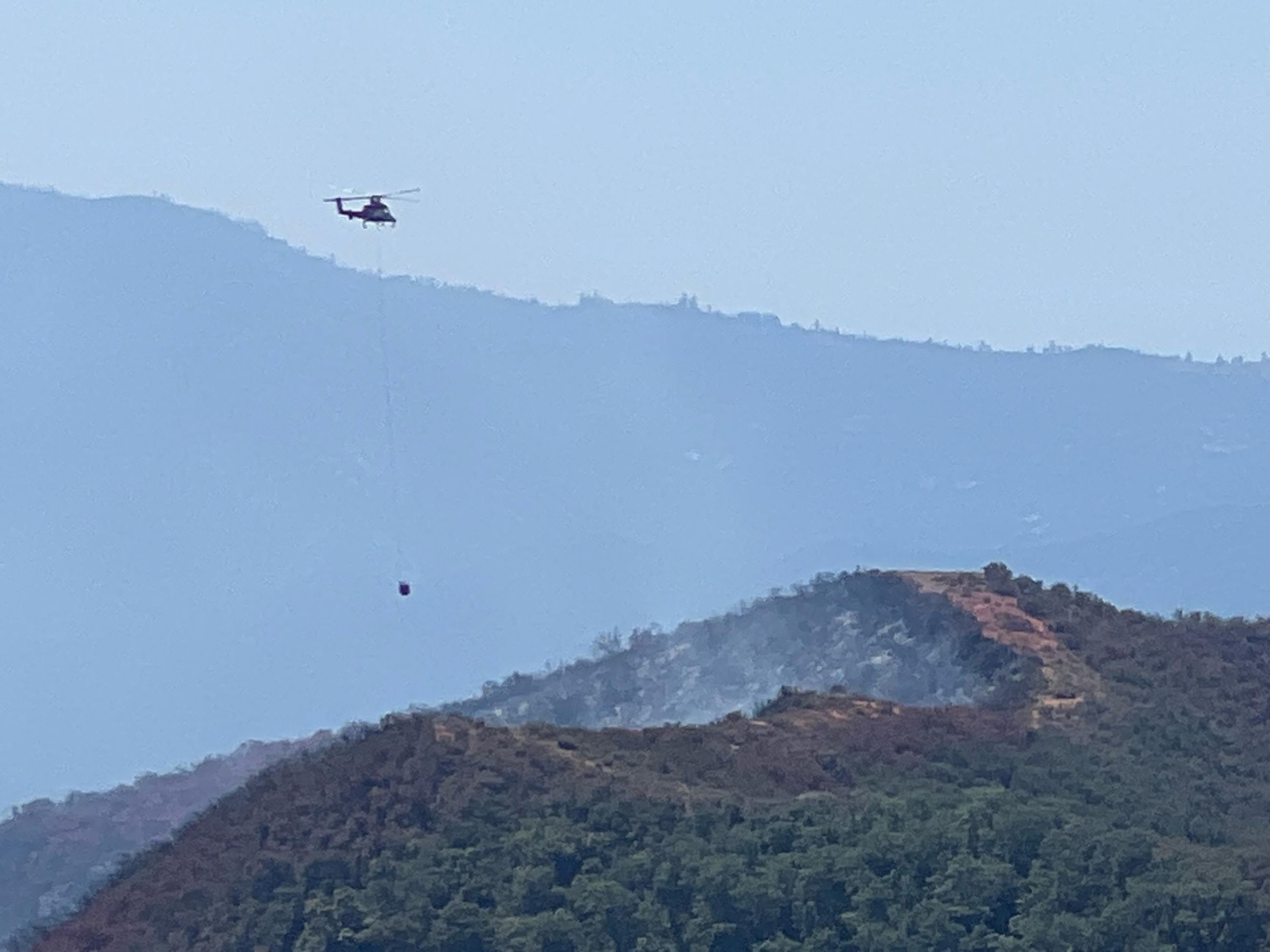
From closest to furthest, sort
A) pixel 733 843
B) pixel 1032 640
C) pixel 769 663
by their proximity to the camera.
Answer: pixel 733 843 < pixel 1032 640 < pixel 769 663

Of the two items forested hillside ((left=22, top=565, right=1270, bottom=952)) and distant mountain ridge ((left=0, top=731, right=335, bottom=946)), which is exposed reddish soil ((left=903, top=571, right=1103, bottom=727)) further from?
distant mountain ridge ((left=0, top=731, right=335, bottom=946))

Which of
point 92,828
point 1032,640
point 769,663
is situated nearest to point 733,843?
point 1032,640

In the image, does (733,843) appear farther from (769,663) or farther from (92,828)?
(92,828)

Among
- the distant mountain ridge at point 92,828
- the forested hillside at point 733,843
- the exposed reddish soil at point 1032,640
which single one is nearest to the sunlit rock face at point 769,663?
the exposed reddish soil at point 1032,640

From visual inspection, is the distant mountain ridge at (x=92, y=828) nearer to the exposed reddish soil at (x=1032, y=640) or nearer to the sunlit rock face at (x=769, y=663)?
the sunlit rock face at (x=769, y=663)

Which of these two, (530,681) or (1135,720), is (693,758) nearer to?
(1135,720)

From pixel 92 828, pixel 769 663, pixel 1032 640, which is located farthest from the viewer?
pixel 92 828
